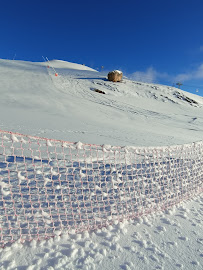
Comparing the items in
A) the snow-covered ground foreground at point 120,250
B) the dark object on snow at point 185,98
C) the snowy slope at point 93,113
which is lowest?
the snow-covered ground foreground at point 120,250

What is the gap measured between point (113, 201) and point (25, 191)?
1.62 meters

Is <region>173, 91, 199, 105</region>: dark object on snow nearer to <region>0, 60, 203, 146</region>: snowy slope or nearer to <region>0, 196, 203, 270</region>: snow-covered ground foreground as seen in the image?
<region>0, 60, 203, 146</region>: snowy slope

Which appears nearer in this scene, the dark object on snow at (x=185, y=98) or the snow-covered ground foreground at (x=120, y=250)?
the snow-covered ground foreground at (x=120, y=250)

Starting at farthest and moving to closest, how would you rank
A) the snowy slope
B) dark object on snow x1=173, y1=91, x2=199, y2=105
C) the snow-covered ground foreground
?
dark object on snow x1=173, y1=91, x2=199, y2=105
the snowy slope
the snow-covered ground foreground

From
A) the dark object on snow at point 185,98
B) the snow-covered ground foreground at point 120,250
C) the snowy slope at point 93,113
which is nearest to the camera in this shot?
the snow-covered ground foreground at point 120,250

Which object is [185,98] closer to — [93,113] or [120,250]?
[93,113]

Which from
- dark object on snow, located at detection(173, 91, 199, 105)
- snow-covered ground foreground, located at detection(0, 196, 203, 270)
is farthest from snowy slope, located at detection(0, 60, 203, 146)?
snow-covered ground foreground, located at detection(0, 196, 203, 270)

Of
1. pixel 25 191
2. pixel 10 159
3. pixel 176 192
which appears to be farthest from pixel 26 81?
pixel 176 192

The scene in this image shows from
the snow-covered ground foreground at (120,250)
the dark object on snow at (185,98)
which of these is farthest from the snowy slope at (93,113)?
the snow-covered ground foreground at (120,250)

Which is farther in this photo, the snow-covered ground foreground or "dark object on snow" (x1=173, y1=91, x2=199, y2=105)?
"dark object on snow" (x1=173, y1=91, x2=199, y2=105)

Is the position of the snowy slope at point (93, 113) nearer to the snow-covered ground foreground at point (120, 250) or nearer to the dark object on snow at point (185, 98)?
the dark object on snow at point (185, 98)

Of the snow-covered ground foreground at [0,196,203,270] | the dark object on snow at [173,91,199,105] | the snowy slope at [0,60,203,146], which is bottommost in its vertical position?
the snow-covered ground foreground at [0,196,203,270]

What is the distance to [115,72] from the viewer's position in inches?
934

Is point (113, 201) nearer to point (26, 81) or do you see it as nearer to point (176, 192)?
point (176, 192)
